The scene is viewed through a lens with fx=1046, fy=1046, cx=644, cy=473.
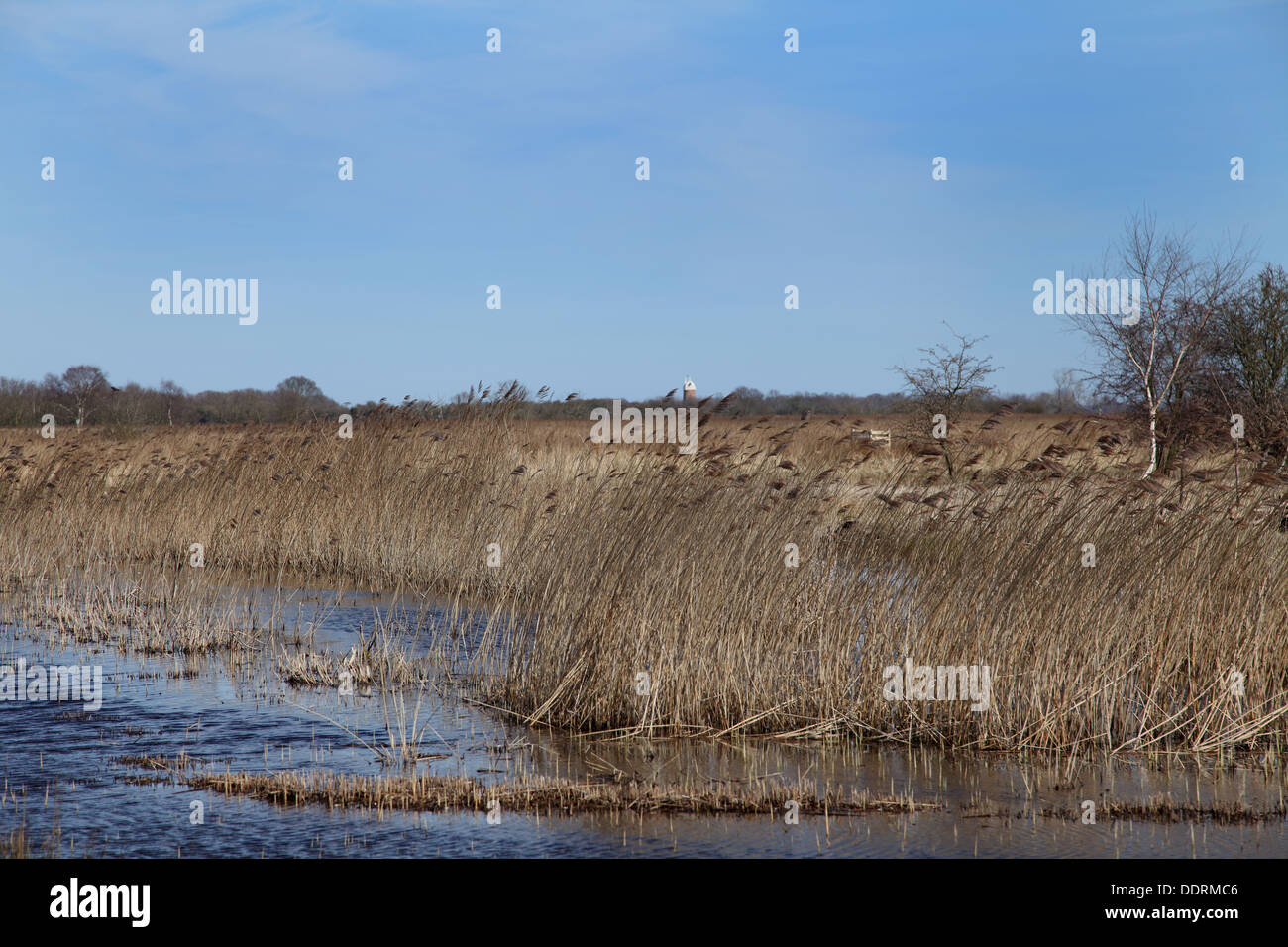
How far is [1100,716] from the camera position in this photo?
268 inches

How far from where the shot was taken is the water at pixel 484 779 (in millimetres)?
4969

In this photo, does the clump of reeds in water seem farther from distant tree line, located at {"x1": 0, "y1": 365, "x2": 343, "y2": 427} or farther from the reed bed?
distant tree line, located at {"x1": 0, "y1": 365, "x2": 343, "y2": 427}
